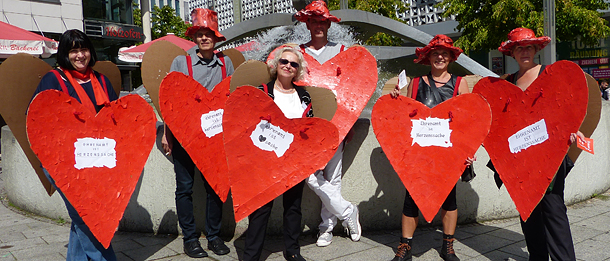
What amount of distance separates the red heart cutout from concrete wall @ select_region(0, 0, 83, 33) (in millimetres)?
17656

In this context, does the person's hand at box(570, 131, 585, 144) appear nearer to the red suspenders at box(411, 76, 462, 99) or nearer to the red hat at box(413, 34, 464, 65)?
the red suspenders at box(411, 76, 462, 99)

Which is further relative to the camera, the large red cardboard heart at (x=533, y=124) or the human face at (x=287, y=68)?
the human face at (x=287, y=68)

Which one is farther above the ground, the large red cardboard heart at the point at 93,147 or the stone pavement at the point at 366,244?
the large red cardboard heart at the point at 93,147

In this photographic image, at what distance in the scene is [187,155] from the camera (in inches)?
141

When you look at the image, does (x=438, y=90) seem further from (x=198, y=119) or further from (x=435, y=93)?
(x=198, y=119)

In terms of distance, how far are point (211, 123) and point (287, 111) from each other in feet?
2.20

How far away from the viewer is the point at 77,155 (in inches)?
115

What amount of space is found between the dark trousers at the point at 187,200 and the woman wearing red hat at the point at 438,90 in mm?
1385

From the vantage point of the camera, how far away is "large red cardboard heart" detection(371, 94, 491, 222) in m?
3.18

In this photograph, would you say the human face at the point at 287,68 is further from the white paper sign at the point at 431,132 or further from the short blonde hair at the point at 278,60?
the white paper sign at the point at 431,132

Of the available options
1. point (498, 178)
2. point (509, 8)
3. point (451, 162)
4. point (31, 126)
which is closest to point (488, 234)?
point (498, 178)

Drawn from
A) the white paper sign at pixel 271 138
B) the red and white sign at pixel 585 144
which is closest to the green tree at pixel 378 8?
Result: the white paper sign at pixel 271 138

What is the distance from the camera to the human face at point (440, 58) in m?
3.29

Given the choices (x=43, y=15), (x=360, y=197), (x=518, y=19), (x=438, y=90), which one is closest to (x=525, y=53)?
Answer: (x=438, y=90)
